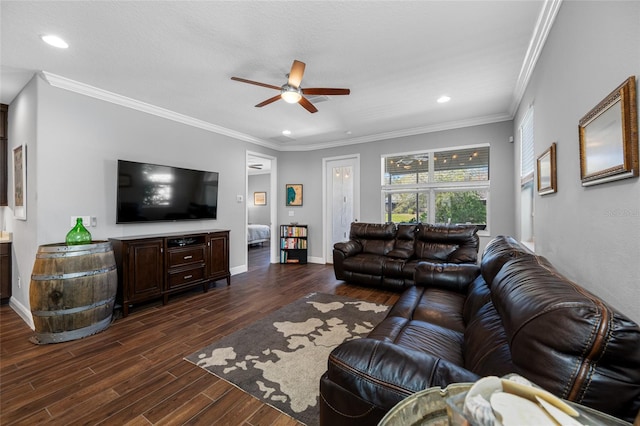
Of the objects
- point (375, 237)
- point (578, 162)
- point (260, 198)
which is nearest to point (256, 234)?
point (260, 198)

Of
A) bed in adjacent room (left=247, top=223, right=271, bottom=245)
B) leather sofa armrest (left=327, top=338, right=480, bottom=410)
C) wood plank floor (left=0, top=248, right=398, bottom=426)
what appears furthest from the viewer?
bed in adjacent room (left=247, top=223, right=271, bottom=245)

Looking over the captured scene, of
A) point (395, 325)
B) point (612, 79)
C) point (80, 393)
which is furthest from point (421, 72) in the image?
point (80, 393)

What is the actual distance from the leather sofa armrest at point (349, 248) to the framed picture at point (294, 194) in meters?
2.05

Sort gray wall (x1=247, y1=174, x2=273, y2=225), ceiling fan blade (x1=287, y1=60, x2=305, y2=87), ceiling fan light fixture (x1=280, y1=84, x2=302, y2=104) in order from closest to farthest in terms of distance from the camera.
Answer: ceiling fan blade (x1=287, y1=60, x2=305, y2=87)
ceiling fan light fixture (x1=280, y1=84, x2=302, y2=104)
gray wall (x1=247, y1=174, x2=273, y2=225)

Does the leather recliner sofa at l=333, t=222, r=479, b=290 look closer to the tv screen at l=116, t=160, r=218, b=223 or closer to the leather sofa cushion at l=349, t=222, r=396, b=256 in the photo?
the leather sofa cushion at l=349, t=222, r=396, b=256

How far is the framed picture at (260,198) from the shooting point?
994 centimetres

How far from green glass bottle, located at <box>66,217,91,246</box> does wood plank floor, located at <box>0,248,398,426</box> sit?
0.95m

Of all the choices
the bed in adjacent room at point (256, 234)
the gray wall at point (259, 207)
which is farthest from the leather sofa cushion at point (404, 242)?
the gray wall at point (259, 207)

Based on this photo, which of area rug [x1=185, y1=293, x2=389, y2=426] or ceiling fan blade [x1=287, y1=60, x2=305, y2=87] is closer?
area rug [x1=185, y1=293, x2=389, y2=426]

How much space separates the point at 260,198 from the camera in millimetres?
10055

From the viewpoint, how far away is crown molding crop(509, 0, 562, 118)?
6.02 feet

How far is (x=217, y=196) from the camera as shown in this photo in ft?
14.8

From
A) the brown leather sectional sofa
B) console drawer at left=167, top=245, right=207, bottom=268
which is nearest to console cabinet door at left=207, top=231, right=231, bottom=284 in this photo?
console drawer at left=167, top=245, right=207, bottom=268

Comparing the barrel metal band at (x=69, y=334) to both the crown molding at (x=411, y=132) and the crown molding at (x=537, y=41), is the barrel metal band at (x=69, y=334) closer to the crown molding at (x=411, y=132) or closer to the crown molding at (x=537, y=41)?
the crown molding at (x=411, y=132)
